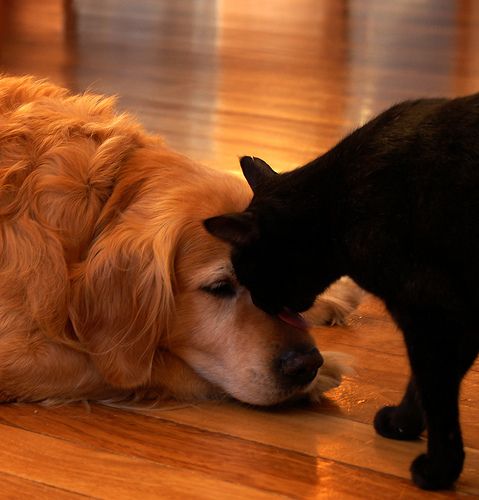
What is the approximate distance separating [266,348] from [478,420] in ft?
1.53

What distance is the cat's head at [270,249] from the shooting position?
204 cm

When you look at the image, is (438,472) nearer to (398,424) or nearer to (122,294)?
(398,424)

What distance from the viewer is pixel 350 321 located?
2.78 meters

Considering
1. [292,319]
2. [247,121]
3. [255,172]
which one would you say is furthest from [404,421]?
[247,121]

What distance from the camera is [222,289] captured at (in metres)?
2.21

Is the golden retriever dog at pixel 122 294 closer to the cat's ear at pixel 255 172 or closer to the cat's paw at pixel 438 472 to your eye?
the cat's ear at pixel 255 172

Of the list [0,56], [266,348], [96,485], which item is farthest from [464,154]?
[0,56]

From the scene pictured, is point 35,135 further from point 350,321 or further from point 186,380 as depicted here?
point 350,321

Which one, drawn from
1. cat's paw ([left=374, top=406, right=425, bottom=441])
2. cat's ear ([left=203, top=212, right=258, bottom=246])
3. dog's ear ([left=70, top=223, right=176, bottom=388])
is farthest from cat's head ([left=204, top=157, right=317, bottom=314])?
cat's paw ([left=374, top=406, right=425, bottom=441])

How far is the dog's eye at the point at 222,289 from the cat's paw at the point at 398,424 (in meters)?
0.40

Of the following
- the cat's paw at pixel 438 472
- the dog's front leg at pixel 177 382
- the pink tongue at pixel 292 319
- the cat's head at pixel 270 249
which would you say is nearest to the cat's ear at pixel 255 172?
the cat's head at pixel 270 249

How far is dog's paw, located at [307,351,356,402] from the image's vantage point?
2.27 m

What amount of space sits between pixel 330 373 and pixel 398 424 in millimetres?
303

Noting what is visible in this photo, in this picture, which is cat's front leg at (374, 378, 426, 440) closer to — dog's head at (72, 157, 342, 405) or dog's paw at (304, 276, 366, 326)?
dog's head at (72, 157, 342, 405)
